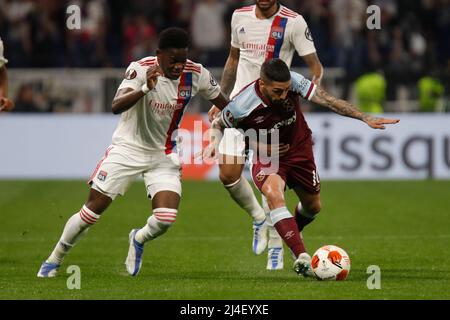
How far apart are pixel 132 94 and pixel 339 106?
1856 mm

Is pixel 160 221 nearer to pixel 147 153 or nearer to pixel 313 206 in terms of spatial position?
pixel 147 153

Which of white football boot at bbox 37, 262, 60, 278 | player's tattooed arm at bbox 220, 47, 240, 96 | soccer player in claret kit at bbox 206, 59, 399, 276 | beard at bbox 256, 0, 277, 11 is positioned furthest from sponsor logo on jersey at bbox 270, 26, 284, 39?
white football boot at bbox 37, 262, 60, 278

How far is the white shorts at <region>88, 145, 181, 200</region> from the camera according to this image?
9.59 meters

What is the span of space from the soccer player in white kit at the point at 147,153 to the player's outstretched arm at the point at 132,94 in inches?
0.5

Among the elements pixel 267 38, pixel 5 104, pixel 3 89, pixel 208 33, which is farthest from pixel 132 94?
pixel 208 33

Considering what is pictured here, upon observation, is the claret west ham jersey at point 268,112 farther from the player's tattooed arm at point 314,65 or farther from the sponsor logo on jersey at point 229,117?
the player's tattooed arm at point 314,65

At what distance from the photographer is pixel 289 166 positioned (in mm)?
9938

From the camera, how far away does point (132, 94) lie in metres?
9.18

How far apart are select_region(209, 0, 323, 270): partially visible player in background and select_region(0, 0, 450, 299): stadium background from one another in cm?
59

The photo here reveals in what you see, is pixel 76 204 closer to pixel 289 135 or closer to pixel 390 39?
pixel 289 135

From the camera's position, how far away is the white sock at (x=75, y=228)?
9.53 metres
